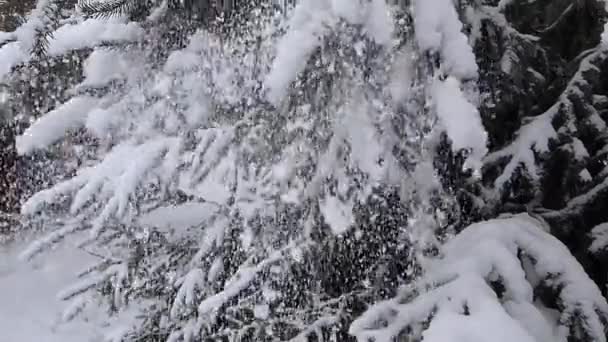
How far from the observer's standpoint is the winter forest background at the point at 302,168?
1647 mm

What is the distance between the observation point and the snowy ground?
4.99m

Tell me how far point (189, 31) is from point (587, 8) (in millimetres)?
2056

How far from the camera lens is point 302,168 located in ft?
6.15

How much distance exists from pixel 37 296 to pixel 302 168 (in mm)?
4532

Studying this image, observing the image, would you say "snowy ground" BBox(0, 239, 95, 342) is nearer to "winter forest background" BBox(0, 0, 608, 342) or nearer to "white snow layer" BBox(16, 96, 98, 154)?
"winter forest background" BBox(0, 0, 608, 342)

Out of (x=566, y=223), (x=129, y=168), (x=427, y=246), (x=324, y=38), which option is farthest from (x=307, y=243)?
(x=566, y=223)

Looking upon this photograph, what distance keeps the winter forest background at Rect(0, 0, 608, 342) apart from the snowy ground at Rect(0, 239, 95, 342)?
2561mm

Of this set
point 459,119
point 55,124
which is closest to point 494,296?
point 459,119

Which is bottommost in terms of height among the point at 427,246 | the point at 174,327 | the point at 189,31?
the point at 427,246

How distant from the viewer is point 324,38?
5.16 ft

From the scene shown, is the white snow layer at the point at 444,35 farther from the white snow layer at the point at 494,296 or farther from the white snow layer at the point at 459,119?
the white snow layer at the point at 494,296

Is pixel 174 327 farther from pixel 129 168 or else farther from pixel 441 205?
pixel 441 205

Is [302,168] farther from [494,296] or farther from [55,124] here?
[55,124]

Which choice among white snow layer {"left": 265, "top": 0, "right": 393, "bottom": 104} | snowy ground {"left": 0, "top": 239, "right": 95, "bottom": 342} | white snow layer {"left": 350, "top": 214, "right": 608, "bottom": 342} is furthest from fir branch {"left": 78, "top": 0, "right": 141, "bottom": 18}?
snowy ground {"left": 0, "top": 239, "right": 95, "bottom": 342}
